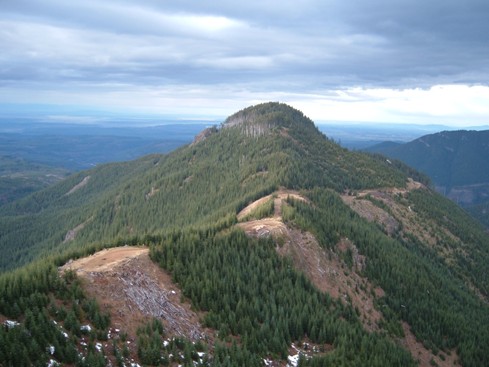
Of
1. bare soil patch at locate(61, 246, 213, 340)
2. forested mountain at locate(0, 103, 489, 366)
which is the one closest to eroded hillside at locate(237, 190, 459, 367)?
forested mountain at locate(0, 103, 489, 366)

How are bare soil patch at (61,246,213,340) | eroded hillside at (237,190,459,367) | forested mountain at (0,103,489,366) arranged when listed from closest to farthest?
forested mountain at (0,103,489,366) < bare soil patch at (61,246,213,340) < eroded hillside at (237,190,459,367)

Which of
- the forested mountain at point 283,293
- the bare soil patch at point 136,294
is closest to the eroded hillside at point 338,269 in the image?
the forested mountain at point 283,293

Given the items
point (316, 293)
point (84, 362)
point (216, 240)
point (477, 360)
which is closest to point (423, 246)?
point (477, 360)

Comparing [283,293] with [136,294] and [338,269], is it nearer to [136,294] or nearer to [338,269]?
[338,269]

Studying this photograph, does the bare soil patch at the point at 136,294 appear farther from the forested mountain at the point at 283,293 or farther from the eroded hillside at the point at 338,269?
the eroded hillside at the point at 338,269

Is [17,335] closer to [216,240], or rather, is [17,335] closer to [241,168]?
[216,240]

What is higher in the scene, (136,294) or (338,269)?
(136,294)

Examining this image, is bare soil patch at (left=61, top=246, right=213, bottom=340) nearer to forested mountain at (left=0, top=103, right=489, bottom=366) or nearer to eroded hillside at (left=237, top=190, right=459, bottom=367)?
forested mountain at (left=0, top=103, right=489, bottom=366)

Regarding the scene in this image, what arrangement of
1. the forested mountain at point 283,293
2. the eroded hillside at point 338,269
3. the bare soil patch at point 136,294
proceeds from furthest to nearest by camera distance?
1. the eroded hillside at point 338,269
2. the bare soil patch at point 136,294
3. the forested mountain at point 283,293

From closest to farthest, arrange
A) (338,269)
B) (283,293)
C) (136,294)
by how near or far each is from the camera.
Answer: (136,294) → (283,293) → (338,269)

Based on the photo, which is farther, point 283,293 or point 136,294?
point 283,293

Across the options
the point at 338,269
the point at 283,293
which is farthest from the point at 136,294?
the point at 338,269
